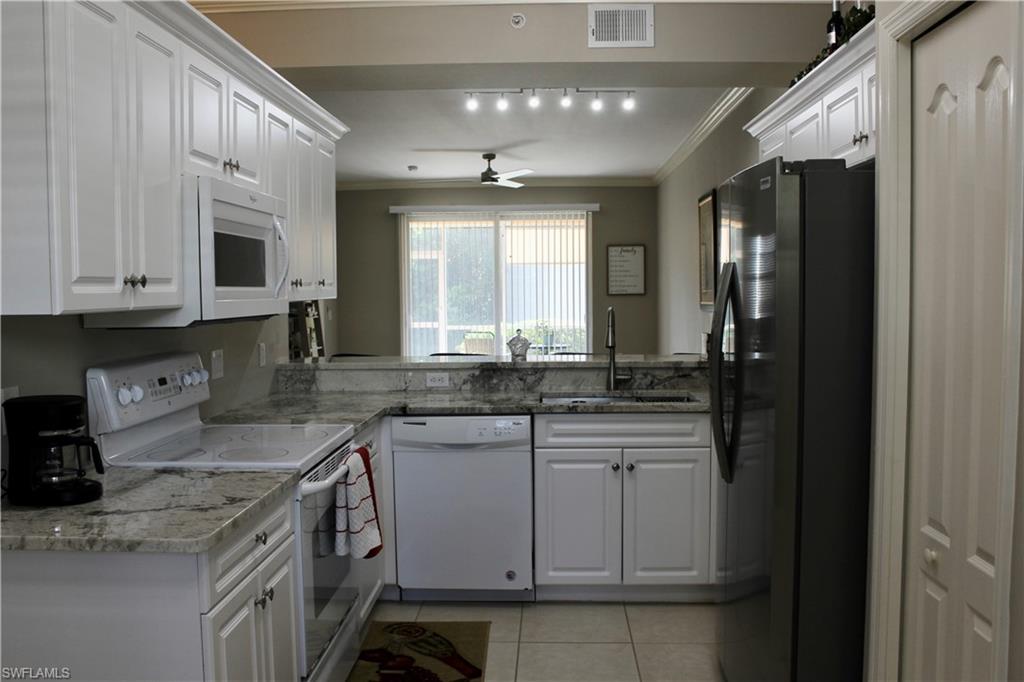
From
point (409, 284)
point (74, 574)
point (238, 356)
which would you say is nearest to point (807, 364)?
point (74, 574)

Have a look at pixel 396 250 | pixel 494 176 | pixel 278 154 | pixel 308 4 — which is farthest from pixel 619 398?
pixel 396 250

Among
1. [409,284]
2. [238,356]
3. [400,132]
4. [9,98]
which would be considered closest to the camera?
[9,98]

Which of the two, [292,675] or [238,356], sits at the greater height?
[238,356]

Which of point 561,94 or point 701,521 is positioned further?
point 561,94

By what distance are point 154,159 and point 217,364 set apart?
1.20 m

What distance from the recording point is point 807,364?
195 cm

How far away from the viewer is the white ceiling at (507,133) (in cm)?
512

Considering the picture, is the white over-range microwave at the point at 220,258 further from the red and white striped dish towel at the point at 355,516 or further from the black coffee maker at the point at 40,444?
the red and white striped dish towel at the point at 355,516

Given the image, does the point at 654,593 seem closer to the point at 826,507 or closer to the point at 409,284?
the point at 826,507

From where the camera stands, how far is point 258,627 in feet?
6.24

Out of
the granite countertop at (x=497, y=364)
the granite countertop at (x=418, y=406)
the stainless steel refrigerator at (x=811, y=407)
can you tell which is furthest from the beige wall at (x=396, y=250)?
the stainless steel refrigerator at (x=811, y=407)

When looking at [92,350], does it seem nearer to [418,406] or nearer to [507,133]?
[418,406]

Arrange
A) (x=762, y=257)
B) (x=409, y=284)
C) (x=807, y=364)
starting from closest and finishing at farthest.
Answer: (x=807, y=364) → (x=762, y=257) → (x=409, y=284)

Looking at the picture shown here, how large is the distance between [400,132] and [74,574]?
4955 millimetres
